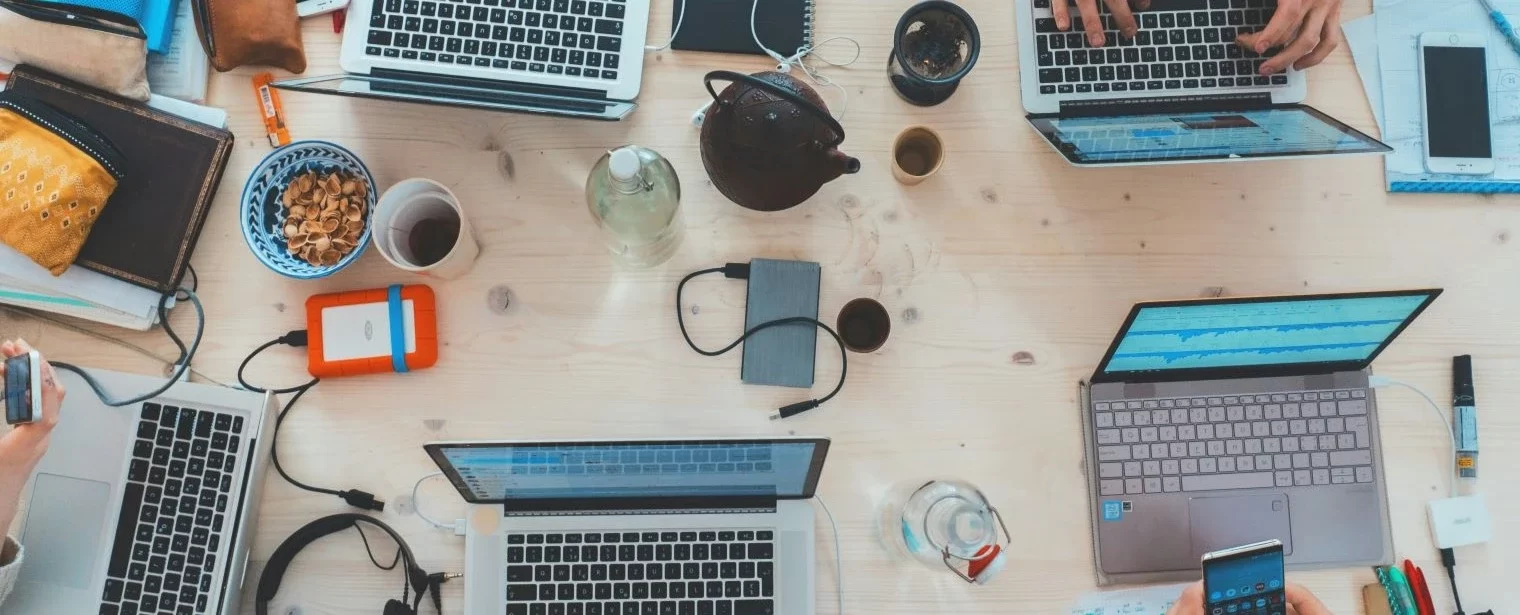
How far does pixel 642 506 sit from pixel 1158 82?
2.50 ft

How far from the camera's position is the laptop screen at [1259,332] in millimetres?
906

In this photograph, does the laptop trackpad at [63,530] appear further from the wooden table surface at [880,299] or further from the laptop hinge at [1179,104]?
the laptop hinge at [1179,104]

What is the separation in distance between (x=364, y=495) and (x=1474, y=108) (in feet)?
4.60

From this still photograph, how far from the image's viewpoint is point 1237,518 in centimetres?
102

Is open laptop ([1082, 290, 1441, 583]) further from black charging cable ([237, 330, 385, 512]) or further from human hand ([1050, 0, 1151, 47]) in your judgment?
black charging cable ([237, 330, 385, 512])

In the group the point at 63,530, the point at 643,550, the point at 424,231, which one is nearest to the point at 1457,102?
the point at 643,550

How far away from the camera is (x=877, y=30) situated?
3.61 feet

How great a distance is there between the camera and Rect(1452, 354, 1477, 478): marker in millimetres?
1037

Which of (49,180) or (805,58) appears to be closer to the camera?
(49,180)

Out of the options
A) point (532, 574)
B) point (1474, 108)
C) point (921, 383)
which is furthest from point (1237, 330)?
point (532, 574)

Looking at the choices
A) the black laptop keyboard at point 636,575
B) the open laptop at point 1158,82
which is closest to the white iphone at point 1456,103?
the open laptop at point 1158,82

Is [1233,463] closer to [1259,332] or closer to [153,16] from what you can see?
[1259,332]

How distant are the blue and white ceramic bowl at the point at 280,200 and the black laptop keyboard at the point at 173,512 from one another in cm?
18

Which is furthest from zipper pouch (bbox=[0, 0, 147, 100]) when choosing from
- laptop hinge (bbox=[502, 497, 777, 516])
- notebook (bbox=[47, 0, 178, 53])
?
laptop hinge (bbox=[502, 497, 777, 516])
